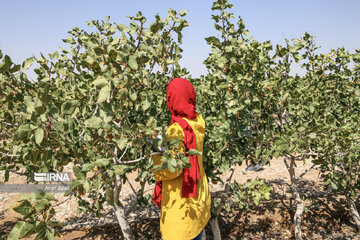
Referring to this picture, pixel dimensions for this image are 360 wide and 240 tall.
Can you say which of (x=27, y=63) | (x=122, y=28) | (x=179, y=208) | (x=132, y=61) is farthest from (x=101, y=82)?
(x=179, y=208)

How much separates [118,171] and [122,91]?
0.52 meters

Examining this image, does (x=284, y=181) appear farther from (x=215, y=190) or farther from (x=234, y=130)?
(x=234, y=130)

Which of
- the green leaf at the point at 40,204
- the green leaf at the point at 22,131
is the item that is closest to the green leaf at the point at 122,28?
the green leaf at the point at 22,131

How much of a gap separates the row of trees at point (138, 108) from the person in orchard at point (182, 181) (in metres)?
0.23

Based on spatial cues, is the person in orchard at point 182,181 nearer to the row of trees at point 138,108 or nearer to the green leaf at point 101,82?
the row of trees at point 138,108

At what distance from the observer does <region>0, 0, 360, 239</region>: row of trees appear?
55.2 inches

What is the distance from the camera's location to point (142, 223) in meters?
5.04

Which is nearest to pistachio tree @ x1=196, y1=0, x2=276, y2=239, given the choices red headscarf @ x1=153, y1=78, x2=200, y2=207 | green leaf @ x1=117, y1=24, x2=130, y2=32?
red headscarf @ x1=153, y1=78, x2=200, y2=207

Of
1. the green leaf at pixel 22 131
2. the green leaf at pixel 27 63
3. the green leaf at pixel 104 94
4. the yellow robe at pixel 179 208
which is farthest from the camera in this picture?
the yellow robe at pixel 179 208

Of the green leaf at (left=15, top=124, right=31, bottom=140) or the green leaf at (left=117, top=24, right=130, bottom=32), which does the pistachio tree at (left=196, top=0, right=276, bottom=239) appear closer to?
the green leaf at (left=117, top=24, right=130, bottom=32)

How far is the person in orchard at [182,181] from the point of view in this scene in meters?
2.09

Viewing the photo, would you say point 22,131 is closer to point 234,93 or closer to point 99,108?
point 99,108

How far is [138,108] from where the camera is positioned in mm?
2082

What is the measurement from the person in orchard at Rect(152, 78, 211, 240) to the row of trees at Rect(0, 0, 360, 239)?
228 mm
